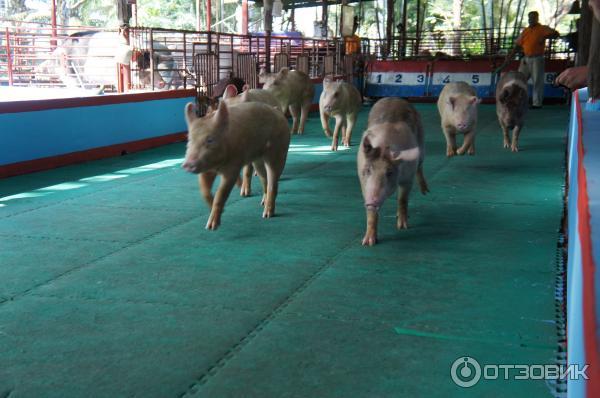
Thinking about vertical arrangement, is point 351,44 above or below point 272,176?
above

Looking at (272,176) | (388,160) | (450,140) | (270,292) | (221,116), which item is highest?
(221,116)

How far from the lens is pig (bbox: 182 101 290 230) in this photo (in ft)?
20.6

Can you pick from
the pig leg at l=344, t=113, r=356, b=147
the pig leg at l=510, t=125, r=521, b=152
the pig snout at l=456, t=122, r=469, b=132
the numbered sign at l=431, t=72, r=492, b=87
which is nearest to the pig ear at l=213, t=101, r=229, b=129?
the pig snout at l=456, t=122, r=469, b=132

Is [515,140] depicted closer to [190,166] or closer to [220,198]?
[220,198]

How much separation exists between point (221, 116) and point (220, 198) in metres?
0.82

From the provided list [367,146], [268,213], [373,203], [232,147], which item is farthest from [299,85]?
[373,203]

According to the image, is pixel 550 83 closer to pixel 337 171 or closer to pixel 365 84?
pixel 365 84

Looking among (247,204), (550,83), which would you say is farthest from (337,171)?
(550,83)

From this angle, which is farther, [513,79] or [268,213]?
[513,79]

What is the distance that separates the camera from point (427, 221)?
287 inches

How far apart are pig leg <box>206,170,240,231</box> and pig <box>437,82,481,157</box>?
5.34 meters

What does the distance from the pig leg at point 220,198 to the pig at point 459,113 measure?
5.34 meters

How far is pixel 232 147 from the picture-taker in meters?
6.55

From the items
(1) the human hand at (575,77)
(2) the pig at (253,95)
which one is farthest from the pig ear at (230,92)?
(1) the human hand at (575,77)
